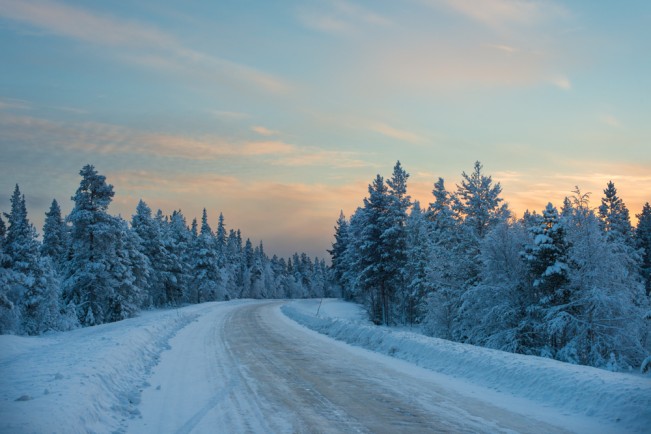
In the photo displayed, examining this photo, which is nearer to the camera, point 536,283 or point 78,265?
point 536,283

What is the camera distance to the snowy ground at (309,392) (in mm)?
7445

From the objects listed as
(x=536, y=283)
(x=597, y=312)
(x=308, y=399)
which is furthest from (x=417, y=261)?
(x=308, y=399)

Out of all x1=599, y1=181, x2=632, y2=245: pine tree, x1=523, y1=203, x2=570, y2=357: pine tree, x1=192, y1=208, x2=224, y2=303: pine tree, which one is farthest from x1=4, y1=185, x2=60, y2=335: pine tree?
x1=599, y1=181, x2=632, y2=245: pine tree

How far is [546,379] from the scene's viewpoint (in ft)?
33.2

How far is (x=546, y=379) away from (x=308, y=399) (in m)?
5.39

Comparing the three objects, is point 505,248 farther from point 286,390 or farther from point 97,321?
point 97,321

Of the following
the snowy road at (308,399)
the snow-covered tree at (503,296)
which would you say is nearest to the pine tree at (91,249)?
the snowy road at (308,399)

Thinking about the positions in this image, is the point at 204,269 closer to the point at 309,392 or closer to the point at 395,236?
the point at 395,236

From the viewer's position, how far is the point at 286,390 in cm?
1008

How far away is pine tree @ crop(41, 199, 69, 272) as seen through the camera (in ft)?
189

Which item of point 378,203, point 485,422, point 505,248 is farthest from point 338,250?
point 485,422

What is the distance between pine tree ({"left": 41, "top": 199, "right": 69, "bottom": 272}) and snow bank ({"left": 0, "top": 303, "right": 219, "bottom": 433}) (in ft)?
158

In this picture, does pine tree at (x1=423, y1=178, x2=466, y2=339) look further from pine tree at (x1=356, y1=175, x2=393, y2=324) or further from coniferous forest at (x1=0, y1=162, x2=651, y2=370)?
Result: pine tree at (x1=356, y1=175, x2=393, y2=324)

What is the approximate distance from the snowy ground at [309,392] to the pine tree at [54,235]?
48.3 m
